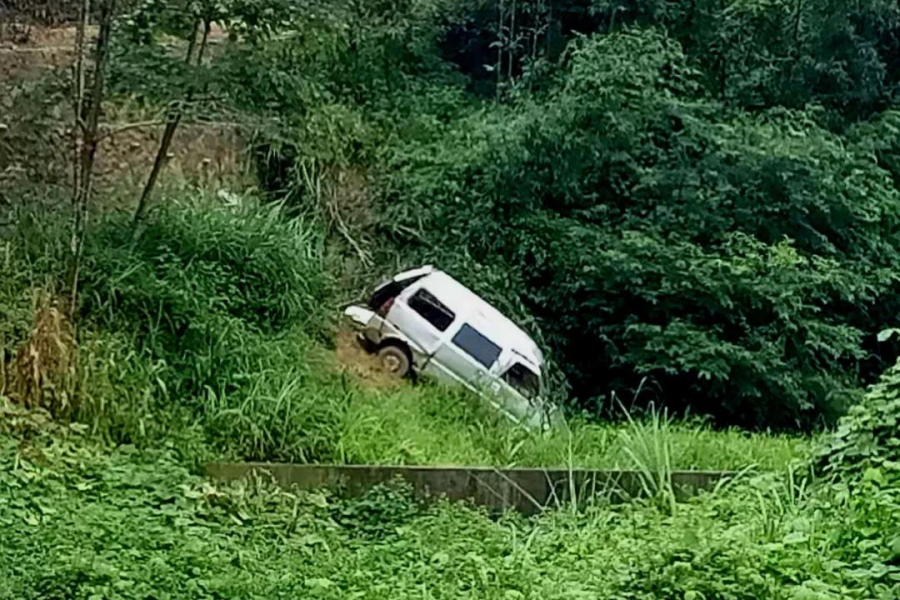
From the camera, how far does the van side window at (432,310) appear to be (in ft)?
24.2

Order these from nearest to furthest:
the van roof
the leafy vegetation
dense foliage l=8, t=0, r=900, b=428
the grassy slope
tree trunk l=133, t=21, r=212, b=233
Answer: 1. the grassy slope
2. the leafy vegetation
3. tree trunk l=133, t=21, r=212, b=233
4. the van roof
5. dense foliage l=8, t=0, r=900, b=428

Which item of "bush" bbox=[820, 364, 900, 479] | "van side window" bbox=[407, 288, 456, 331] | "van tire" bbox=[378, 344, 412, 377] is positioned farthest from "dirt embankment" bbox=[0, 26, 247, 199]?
"bush" bbox=[820, 364, 900, 479]

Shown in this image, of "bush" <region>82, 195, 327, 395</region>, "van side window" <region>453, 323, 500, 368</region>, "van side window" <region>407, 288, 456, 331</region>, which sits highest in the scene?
"bush" <region>82, 195, 327, 395</region>

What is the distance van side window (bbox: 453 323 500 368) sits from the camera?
7254 millimetres

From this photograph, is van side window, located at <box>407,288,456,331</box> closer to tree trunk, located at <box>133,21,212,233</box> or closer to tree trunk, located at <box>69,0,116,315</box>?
tree trunk, located at <box>133,21,212,233</box>

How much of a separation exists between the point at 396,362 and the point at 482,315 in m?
0.69

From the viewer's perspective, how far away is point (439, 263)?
27.3 ft

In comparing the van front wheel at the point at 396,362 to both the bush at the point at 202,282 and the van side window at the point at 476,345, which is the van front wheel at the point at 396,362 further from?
the bush at the point at 202,282

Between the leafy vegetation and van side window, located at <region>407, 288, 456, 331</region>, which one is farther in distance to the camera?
van side window, located at <region>407, 288, 456, 331</region>

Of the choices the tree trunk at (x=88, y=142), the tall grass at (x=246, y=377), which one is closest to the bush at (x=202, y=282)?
the tall grass at (x=246, y=377)

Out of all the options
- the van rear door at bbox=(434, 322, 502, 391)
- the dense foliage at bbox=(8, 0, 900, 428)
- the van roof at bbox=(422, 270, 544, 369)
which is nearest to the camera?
the van rear door at bbox=(434, 322, 502, 391)

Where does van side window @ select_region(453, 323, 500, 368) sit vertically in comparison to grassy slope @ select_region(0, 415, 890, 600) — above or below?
below

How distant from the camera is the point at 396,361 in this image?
7.40 meters

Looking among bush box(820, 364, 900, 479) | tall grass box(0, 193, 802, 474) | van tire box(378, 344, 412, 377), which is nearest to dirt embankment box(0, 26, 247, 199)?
tall grass box(0, 193, 802, 474)
